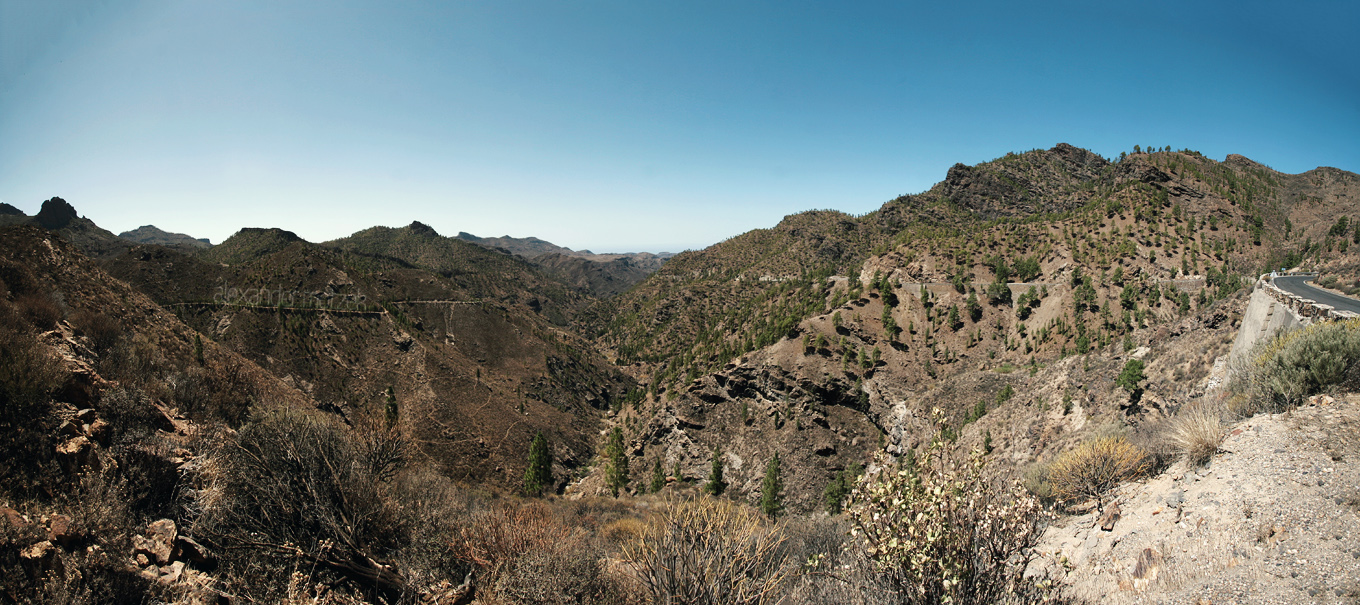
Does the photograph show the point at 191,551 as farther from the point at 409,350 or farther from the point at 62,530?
the point at 409,350

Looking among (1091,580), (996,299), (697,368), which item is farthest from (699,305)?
(1091,580)

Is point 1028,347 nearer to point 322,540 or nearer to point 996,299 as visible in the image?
point 996,299

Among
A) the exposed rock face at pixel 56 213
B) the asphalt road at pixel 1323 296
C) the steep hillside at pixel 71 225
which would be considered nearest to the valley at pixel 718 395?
the asphalt road at pixel 1323 296

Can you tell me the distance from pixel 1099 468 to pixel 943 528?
420 inches

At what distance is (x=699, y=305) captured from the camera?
11081 cm

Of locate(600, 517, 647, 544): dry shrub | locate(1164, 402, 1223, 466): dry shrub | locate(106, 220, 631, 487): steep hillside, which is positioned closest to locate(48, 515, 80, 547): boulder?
locate(600, 517, 647, 544): dry shrub

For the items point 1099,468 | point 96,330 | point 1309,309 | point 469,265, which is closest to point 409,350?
point 96,330

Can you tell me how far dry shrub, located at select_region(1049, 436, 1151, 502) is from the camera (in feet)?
37.6

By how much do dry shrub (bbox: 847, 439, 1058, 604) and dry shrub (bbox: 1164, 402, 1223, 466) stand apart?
7.62 m

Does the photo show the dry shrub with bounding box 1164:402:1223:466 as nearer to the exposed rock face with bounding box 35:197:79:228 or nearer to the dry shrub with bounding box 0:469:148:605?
the dry shrub with bounding box 0:469:148:605

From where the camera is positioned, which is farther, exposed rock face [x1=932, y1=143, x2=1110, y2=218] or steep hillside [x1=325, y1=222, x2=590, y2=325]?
steep hillside [x1=325, y1=222, x2=590, y2=325]

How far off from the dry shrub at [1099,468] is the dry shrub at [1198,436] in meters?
0.88

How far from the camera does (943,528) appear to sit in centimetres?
513

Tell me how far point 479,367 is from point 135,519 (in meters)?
65.1
